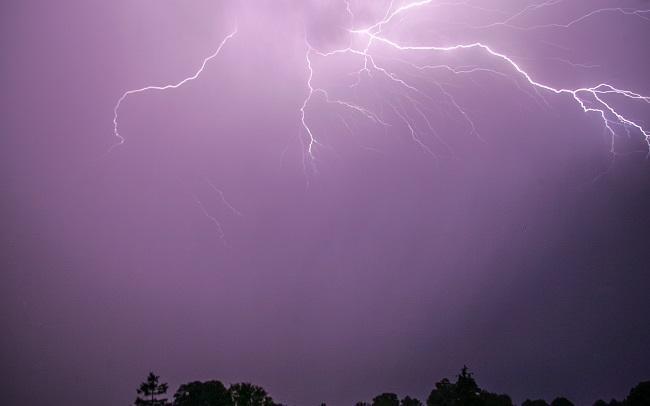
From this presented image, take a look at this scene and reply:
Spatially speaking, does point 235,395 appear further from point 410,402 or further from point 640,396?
point 640,396

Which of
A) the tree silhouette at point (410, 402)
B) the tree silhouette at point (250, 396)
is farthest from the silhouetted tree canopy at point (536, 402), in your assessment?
the tree silhouette at point (250, 396)

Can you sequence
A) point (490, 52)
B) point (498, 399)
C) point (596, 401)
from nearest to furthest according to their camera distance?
point (490, 52) < point (498, 399) < point (596, 401)

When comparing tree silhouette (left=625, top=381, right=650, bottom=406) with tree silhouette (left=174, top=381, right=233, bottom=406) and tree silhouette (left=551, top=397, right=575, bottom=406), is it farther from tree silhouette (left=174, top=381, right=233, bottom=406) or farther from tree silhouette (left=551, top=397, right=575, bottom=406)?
tree silhouette (left=174, top=381, right=233, bottom=406)

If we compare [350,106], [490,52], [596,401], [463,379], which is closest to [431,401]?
[463,379]

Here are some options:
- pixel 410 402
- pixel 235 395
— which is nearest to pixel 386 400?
pixel 410 402

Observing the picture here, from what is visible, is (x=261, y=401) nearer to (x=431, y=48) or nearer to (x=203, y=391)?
(x=203, y=391)
